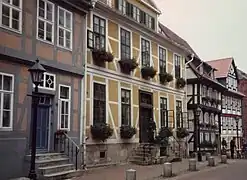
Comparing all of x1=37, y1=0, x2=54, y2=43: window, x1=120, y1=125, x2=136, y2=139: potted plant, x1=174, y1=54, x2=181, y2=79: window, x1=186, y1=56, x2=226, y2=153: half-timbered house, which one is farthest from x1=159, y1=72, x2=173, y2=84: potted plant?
x1=37, y1=0, x2=54, y2=43: window

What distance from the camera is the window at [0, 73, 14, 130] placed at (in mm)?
13375

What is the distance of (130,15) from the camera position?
24.0m

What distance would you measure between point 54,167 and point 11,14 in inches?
239

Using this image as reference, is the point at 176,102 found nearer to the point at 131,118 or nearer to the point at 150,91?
the point at 150,91

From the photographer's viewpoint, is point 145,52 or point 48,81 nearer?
point 48,81

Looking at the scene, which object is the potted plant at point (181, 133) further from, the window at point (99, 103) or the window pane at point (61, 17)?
the window pane at point (61, 17)

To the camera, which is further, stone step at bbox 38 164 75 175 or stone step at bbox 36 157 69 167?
stone step at bbox 36 157 69 167

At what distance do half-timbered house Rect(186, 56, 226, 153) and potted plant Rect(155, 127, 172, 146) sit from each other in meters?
7.67

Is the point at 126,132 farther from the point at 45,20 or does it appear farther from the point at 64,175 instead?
the point at 45,20

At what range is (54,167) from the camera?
14.6 metres

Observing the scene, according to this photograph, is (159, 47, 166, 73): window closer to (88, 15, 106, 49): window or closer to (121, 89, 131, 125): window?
(121, 89, 131, 125): window

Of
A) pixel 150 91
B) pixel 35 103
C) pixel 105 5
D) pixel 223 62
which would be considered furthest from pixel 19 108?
pixel 223 62

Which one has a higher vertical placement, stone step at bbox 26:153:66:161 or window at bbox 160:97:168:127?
window at bbox 160:97:168:127

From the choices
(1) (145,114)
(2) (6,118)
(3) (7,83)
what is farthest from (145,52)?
(2) (6,118)
